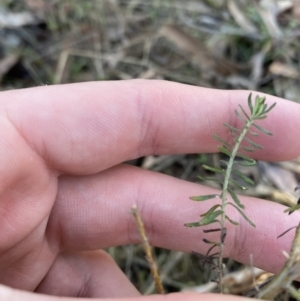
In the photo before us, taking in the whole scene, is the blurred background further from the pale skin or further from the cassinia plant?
the cassinia plant

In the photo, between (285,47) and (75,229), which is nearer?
(75,229)

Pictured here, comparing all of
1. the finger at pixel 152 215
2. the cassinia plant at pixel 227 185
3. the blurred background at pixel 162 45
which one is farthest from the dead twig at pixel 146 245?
→ the blurred background at pixel 162 45

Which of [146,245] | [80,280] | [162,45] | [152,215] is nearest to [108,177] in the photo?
[152,215]

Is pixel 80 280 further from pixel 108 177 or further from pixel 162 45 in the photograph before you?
pixel 162 45

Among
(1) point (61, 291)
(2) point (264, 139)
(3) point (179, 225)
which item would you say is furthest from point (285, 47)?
(1) point (61, 291)

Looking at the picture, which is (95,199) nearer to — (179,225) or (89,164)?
(89,164)


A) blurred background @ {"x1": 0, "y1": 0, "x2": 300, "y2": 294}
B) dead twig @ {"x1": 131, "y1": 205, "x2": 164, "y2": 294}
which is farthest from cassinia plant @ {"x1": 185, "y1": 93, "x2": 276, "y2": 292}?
blurred background @ {"x1": 0, "y1": 0, "x2": 300, "y2": 294}
